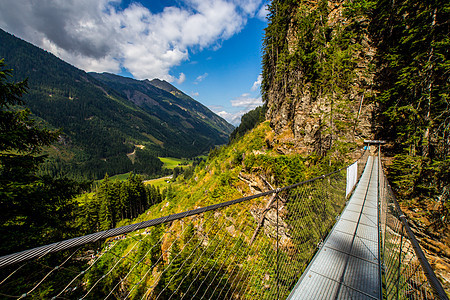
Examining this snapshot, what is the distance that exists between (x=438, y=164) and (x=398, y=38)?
9.88 m

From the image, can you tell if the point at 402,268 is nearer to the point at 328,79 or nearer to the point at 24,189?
the point at 24,189

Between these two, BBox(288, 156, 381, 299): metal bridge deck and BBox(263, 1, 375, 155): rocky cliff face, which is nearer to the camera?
BBox(288, 156, 381, 299): metal bridge deck

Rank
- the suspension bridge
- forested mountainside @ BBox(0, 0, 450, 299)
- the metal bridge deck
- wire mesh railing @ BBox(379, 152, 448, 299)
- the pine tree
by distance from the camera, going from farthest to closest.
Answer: forested mountainside @ BBox(0, 0, 450, 299) < the pine tree < the metal bridge deck < wire mesh railing @ BBox(379, 152, 448, 299) < the suspension bridge

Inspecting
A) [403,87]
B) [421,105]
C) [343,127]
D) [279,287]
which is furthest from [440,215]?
[279,287]

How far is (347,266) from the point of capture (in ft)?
9.80

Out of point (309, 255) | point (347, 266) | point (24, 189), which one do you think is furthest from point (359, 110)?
point (24, 189)

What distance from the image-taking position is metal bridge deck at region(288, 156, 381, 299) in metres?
2.59

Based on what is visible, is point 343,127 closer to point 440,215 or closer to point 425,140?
point 425,140

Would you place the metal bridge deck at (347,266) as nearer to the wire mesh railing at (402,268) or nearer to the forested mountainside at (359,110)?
the wire mesh railing at (402,268)

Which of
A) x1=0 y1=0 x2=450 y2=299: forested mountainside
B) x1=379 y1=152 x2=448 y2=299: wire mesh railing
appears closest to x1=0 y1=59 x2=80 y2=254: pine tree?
x1=0 y1=0 x2=450 y2=299: forested mountainside

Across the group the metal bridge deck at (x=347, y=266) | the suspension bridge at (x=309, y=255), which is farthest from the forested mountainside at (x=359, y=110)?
the metal bridge deck at (x=347, y=266)

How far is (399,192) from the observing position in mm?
9359

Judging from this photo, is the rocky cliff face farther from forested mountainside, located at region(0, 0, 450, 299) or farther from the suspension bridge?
the suspension bridge

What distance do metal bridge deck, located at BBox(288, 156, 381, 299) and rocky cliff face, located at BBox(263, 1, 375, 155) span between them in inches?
415
